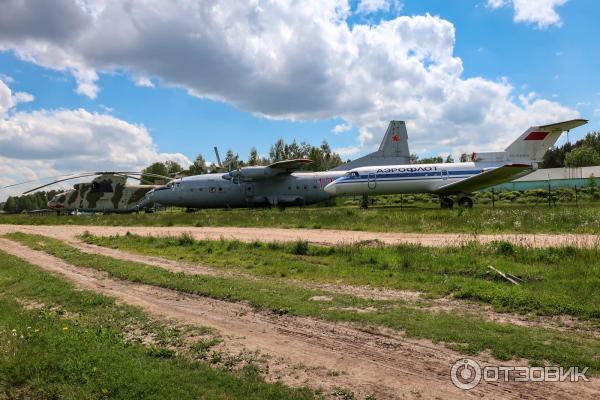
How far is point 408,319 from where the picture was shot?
7180 millimetres

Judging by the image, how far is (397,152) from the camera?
38875mm

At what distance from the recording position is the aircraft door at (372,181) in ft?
113

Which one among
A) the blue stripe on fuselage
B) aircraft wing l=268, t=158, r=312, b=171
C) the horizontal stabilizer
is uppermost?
the horizontal stabilizer

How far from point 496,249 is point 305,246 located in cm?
606

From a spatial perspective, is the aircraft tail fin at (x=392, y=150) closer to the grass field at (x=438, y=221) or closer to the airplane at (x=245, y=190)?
the airplane at (x=245, y=190)

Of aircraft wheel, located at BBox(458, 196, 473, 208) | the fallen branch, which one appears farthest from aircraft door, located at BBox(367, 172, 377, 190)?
the fallen branch

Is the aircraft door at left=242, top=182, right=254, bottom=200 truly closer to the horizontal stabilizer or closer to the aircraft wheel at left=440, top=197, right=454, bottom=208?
the aircraft wheel at left=440, top=197, right=454, bottom=208

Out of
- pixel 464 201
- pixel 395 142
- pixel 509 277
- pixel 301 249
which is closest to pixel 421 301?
pixel 509 277

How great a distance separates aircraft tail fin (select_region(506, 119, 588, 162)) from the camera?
33.0 meters

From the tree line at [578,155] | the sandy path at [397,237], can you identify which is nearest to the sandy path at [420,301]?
the sandy path at [397,237]

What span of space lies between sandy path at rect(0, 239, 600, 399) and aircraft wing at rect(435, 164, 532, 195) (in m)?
26.9

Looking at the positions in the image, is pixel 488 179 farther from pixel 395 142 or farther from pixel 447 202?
pixel 395 142

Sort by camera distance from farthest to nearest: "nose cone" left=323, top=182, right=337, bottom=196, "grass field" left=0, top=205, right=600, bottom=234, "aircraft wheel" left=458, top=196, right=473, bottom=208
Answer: "nose cone" left=323, top=182, right=337, bottom=196
"aircraft wheel" left=458, top=196, right=473, bottom=208
"grass field" left=0, top=205, right=600, bottom=234

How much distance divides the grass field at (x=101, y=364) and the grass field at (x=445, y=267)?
16.0 ft
